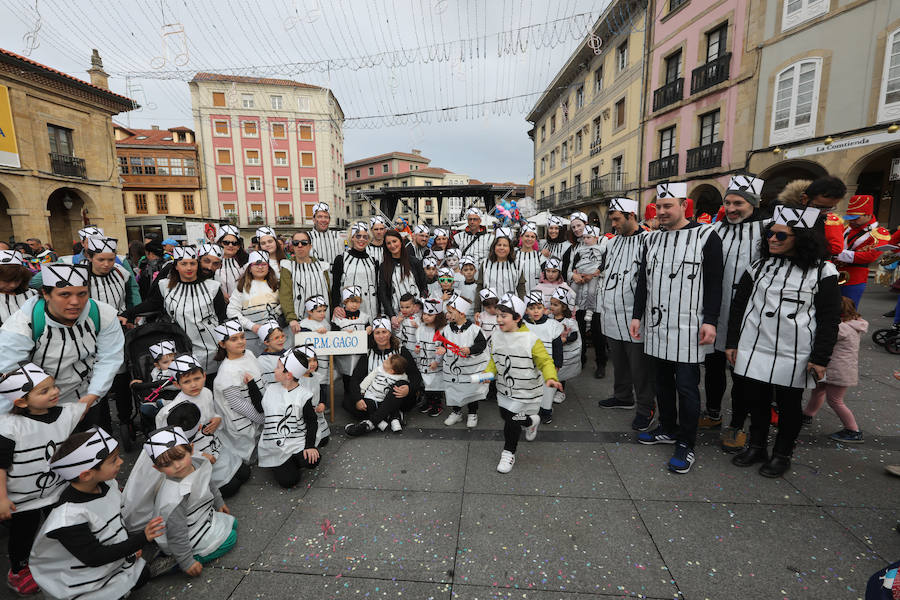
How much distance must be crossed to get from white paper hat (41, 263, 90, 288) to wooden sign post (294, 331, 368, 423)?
6.10ft

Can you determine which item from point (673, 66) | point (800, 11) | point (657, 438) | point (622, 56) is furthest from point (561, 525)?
point (622, 56)

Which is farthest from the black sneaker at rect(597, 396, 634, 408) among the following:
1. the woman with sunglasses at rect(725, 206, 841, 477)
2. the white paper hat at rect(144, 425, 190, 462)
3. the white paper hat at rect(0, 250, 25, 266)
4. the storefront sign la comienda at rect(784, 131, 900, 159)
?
the storefront sign la comienda at rect(784, 131, 900, 159)

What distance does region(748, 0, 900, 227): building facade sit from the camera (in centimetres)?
1007

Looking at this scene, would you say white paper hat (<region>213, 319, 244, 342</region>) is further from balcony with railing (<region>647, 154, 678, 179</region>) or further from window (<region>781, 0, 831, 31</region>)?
balcony with railing (<region>647, 154, 678, 179</region>)

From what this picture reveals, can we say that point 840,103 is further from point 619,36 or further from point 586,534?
point 586,534

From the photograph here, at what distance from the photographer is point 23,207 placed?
54.3ft

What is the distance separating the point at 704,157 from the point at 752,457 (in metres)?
15.7

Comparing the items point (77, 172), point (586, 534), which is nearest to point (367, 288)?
point (586, 534)

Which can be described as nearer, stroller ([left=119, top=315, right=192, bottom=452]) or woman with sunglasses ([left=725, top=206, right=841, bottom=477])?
woman with sunglasses ([left=725, top=206, right=841, bottom=477])

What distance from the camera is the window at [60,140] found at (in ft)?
59.0

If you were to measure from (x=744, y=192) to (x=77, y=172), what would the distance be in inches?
1034

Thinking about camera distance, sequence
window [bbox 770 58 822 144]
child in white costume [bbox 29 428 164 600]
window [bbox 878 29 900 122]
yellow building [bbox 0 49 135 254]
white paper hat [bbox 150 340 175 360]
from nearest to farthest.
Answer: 1. child in white costume [bbox 29 428 164 600]
2. white paper hat [bbox 150 340 175 360]
3. window [bbox 878 29 900 122]
4. window [bbox 770 58 822 144]
5. yellow building [bbox 0 49 135 254]

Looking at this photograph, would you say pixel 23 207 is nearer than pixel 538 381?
No

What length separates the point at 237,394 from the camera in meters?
3.38
